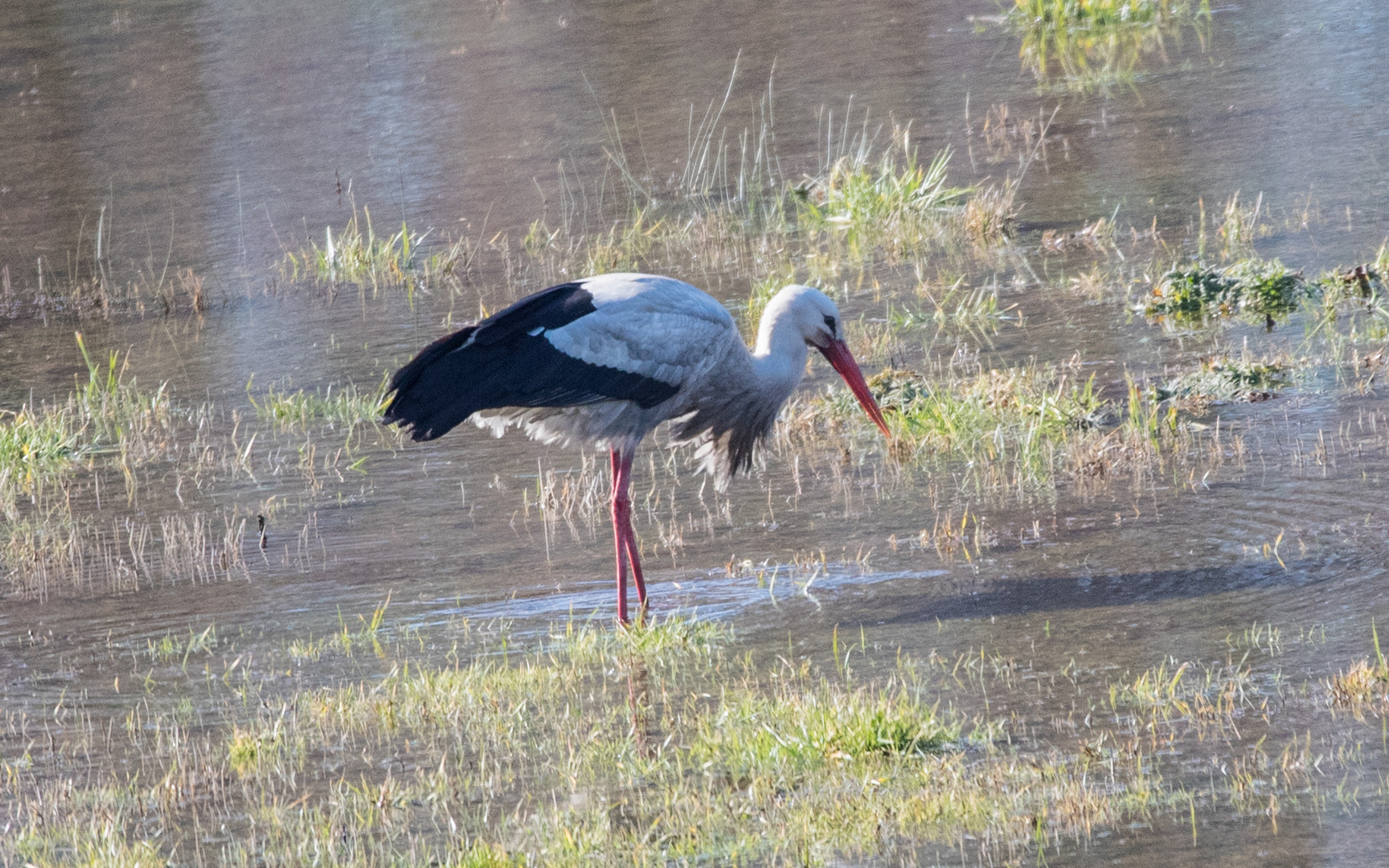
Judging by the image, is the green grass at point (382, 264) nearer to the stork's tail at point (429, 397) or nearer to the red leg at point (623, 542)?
the red leg at point (623, 542)

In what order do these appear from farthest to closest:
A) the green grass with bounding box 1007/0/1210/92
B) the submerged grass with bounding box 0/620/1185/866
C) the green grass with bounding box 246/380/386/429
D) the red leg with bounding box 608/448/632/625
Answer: the green grass with bounding box 1007/0/1210/92
the green grass with bounding box 246/380/386/429
the red leg with bounding box 608/448/632/625
the submerged grass with bounding box 0/620/1185/866

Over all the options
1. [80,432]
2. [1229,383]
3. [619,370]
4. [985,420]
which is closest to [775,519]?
[619,370]

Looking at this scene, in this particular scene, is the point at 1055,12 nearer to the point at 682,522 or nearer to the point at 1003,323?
the point at 1003,323

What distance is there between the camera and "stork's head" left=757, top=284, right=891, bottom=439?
24.4 ft

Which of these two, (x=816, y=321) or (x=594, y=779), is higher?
(x=816, y=321)

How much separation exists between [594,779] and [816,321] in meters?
2.83

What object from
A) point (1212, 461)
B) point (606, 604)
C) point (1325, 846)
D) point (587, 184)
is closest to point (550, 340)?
point (606, 604)

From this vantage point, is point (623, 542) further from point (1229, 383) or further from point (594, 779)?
point (1229, 383)

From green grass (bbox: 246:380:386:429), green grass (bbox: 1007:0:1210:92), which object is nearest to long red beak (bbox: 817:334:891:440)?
green grass (bbox: 246:380:386:429)

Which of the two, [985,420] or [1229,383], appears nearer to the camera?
[985,420]

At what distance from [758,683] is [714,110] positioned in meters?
14.5

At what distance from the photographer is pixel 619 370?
707 centimetres

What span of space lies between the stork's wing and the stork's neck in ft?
1.13

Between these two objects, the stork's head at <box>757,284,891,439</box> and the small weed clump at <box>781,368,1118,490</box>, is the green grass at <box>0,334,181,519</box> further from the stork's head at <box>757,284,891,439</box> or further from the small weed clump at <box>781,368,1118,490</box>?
the stork's head at <box>757,284,891,439</box>
